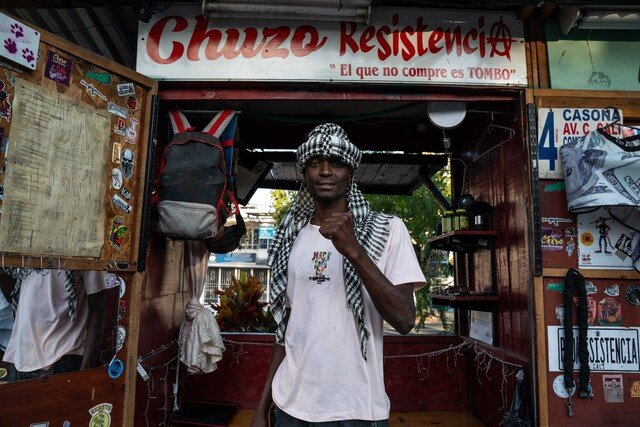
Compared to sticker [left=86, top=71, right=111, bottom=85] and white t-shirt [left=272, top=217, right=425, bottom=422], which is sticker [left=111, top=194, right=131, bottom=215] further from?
white t-shirt [left=272, top=217, right=425, bottom=422]

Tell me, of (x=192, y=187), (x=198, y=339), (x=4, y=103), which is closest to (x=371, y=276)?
(x=192, y=187)

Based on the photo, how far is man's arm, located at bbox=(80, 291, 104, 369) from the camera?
3.04 meters

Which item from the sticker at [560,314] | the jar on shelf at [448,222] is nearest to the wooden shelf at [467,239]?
the jar on shelf at [448,222]

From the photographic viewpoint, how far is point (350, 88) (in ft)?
10.8

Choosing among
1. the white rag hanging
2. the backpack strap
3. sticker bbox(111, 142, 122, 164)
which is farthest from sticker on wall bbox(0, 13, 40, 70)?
the white rag hanging

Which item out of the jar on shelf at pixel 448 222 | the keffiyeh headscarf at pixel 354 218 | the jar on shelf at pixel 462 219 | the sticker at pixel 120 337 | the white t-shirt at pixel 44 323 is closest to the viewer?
the keffiyeh headscarf at pixel 354 218

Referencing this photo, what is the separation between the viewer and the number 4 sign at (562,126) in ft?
10.3

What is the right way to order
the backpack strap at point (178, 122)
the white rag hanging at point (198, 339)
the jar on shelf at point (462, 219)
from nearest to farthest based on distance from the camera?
the backpack strap at point (178, 122), the white rag hanging at point (198, 339), the jar on shelf at point (462, 219)

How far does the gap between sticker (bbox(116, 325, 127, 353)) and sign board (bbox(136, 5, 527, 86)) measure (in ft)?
6.00

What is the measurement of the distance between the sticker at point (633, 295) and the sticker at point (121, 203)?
11.5ft

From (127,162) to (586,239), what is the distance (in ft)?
10.7

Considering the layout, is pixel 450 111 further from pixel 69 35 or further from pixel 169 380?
pixel 169 380

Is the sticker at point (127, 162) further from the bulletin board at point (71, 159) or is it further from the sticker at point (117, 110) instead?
the sticker at point (117, 110)

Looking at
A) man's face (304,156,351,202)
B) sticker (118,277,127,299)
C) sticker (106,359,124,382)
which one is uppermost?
man's face (304,156,351,202)
